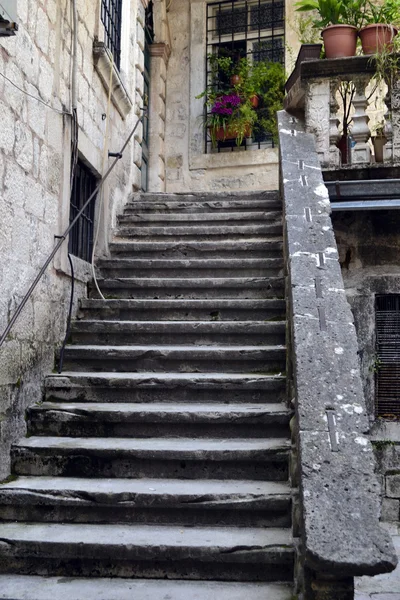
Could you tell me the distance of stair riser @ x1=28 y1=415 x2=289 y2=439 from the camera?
3545 mm

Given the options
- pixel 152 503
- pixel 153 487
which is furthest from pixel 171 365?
pixel 152 503

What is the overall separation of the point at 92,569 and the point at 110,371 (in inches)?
62.6

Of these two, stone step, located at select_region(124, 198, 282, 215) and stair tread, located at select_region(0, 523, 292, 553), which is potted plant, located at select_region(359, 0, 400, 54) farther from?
stair tread, located at select_region(0, 523, 292, 553)

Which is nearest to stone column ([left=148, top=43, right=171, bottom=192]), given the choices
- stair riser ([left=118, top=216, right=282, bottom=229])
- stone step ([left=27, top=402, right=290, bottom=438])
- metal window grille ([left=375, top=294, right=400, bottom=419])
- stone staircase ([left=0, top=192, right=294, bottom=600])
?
stair riser ([left=118, top=216, right=282, bottom=229])

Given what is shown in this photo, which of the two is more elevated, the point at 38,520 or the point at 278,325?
the point at 278,325

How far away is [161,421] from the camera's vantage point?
3602 mm

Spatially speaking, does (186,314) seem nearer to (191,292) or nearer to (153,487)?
(191,292)

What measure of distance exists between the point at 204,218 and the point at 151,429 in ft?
9.03

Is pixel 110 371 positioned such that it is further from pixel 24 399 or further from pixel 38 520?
pixel 38 520

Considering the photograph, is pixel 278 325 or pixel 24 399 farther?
pixel 278 325

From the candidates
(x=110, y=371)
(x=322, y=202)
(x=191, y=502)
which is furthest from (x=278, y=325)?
(x=191, y=502)

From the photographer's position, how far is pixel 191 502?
3.04 meters

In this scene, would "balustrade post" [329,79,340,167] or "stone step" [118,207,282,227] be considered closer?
"balustrade post" [329,79,340,167]

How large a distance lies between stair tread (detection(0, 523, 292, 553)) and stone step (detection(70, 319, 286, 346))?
160 centimetres
